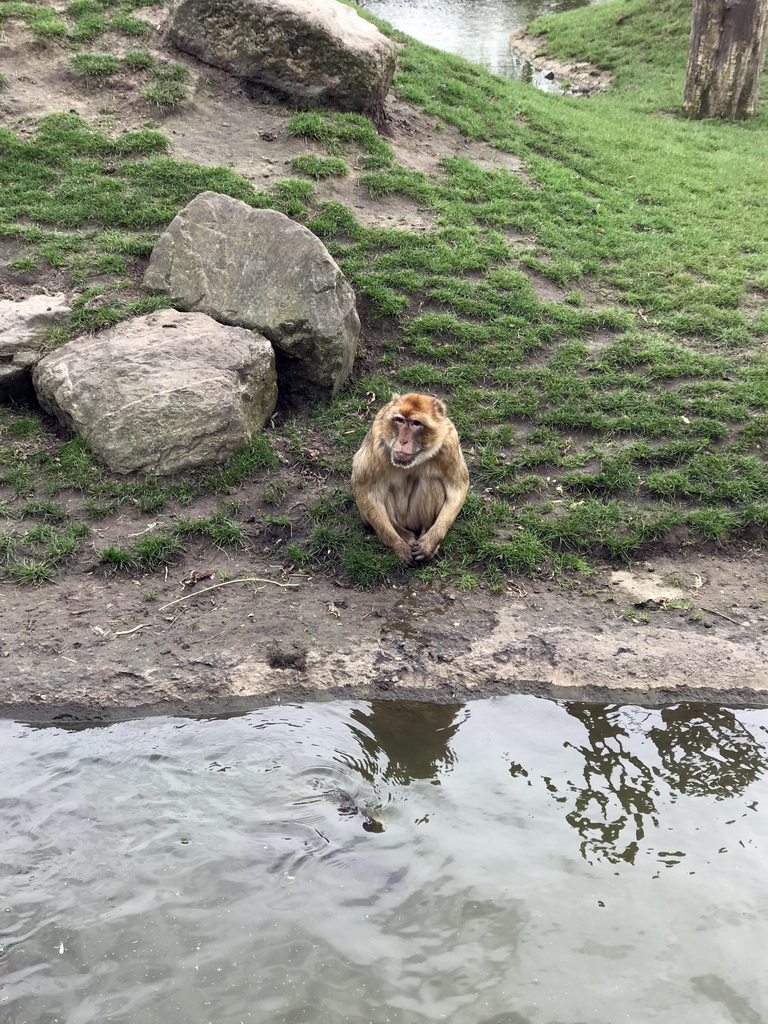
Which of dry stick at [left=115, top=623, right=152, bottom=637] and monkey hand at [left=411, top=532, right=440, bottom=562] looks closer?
dry stick at [left=115, top=623, right=152, bottom=637]

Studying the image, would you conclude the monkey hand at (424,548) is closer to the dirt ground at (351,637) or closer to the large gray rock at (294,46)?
the dirt ground at (351,637)

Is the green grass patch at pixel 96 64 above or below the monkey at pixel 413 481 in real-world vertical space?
above

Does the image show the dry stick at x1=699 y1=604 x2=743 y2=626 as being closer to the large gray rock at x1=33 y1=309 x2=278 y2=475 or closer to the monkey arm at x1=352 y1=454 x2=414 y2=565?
the monkey arm at x1=352 y1=454 x2=414 y2=565

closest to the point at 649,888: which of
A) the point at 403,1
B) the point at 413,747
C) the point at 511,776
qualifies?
the point at 511,776

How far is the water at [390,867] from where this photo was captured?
380cm

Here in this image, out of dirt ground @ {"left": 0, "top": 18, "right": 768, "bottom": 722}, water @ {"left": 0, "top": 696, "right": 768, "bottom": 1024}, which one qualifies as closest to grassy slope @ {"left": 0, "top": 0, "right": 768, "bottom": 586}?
dirt ground @ {"left": 0, "top": 18, "right": 768, "bottom": 722}

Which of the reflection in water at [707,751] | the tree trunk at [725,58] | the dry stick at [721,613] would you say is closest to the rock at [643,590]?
the dry stick at [721,613]

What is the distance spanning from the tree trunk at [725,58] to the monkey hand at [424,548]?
47.6ft

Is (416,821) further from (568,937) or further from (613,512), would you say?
(613,512)

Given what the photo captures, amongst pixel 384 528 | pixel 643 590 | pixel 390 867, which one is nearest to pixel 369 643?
pixel 384 528

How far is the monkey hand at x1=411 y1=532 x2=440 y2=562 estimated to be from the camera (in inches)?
270

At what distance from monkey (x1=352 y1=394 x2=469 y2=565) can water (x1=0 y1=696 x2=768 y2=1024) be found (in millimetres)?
1725

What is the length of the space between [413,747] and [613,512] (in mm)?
3173

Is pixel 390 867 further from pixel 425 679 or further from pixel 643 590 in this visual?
pixel 643 590
